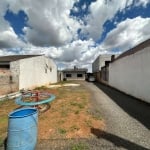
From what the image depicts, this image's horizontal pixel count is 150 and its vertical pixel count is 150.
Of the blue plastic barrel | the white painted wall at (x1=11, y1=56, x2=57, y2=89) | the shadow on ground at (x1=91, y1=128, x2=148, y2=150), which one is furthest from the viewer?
the white painted wall at (x1=11, y1=56, x2=57, y2=89)

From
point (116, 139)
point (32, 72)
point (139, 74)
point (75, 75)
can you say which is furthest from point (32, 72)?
point (75, 75)

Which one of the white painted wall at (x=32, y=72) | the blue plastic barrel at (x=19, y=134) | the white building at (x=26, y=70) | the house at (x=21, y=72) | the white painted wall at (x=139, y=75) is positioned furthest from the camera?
the white painted wall at (x=32, y=72)

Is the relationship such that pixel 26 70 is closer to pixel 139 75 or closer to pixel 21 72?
pixel 21 72

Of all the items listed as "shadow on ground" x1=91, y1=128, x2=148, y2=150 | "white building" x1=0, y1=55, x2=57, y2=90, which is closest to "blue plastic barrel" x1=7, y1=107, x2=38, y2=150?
"shadow on ground" x1=91, y1=128, x2=148, y2=150


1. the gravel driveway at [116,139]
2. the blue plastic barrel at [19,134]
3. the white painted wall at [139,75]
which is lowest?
the gravel driveway at [116,139]

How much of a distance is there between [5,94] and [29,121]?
439 inches

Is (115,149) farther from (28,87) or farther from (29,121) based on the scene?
(28,87)

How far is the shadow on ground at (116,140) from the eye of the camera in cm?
441

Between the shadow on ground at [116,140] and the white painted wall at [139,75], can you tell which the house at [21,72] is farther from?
the shadow on ground at [116,140]

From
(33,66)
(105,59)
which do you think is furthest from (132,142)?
(105,59)

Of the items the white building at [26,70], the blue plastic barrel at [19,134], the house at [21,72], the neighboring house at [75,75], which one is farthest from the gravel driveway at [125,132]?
the neighboring house at [75,75]

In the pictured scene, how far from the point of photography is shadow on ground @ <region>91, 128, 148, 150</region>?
4.41 m

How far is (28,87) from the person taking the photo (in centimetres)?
1945

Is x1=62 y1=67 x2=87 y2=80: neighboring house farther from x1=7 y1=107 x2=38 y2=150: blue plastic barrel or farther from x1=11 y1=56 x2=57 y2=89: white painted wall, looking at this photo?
x1=7 y1=107 x2=38 y2=150: blue plastic barrel
